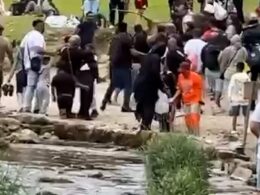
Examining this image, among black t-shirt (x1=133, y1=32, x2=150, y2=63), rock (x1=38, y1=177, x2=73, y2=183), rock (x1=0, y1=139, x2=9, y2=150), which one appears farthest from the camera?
black t-shirt (x1=133, y1=32, x2=150, y2=63)

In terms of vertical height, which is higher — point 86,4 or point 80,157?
point 86,4

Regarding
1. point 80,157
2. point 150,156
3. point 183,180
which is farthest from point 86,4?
point 183,180

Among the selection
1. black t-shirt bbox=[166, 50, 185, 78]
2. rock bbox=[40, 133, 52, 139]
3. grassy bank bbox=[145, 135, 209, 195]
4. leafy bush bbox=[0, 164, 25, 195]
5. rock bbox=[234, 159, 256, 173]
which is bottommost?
rock bbox=[40, 133, 52, 139]

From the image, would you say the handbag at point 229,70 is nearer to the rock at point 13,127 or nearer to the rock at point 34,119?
the rock at point 34,119

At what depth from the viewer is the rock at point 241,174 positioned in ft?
53.5

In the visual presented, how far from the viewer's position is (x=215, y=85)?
23.3 metres

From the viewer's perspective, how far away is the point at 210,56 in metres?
23.0

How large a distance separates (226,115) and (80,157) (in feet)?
17.1

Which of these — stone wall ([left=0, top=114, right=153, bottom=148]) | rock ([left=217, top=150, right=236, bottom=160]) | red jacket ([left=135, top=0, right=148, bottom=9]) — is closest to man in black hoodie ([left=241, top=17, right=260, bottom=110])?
stone wall ([left=0, top=114, right=153, bottom=148])

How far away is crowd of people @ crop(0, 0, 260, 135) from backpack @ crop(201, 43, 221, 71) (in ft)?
0.07

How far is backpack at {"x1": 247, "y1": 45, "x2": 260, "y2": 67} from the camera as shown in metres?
22.6

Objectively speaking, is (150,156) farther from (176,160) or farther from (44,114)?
(44,114)

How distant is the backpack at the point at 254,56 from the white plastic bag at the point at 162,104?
11.7 ft

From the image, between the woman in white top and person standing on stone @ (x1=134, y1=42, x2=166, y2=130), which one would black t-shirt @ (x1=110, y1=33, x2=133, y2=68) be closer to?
person standing on stone @ (x1=134, y1=42, x2=166, y2=130)
